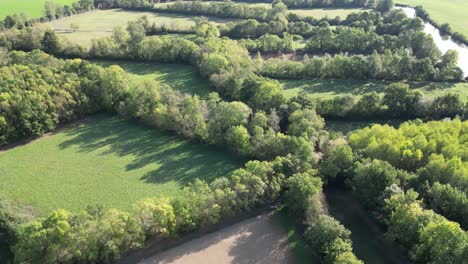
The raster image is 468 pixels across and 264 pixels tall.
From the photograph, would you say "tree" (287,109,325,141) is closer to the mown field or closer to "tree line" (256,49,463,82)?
the mown field

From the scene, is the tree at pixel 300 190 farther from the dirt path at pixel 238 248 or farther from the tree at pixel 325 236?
the tree at pixel 325 236

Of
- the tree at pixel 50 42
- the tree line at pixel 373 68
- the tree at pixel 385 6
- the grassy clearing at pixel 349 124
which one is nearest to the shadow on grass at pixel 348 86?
the tree line at pixel 373 68

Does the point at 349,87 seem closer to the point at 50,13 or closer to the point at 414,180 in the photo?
the point at 414,180

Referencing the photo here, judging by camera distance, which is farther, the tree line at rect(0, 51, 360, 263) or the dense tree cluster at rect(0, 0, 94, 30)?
the dense tree cluster at rect(0, 0, 94, 30)

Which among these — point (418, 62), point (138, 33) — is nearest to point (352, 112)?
point (418, 62)

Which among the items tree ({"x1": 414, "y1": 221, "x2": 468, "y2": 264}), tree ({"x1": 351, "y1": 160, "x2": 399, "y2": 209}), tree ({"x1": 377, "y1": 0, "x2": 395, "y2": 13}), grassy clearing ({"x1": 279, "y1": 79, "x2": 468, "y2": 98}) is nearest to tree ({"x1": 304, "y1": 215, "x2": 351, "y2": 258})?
tree ({"x1": 414, "y1": 221, "x2": 468, "y2": 264})

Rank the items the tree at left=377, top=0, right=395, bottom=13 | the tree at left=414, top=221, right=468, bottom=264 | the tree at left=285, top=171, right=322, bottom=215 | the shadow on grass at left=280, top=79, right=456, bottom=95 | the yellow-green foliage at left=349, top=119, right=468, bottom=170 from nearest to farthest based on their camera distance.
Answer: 1. the tree at left=414, top=221, right=468, bottom=264
2. the tree at left=285, top=171, right=322, bottom=215
3. the yellow-green foliage at left=349, top=119, right=468, bottom=170
4. the shadow on grass at left=280, top=79, right=456, bottom=95
5. the tree at left=377, top=0, right=395, bottom=13

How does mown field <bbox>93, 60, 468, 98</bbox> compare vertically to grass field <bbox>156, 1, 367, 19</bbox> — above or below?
below

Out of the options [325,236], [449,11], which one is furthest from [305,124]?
[449,11]

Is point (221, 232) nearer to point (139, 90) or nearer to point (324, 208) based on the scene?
point (324, 208)
